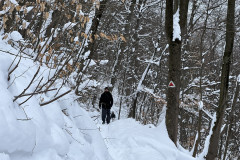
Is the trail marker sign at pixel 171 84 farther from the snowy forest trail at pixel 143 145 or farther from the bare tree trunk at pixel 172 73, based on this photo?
the snowy forest trail at pixel 143 145

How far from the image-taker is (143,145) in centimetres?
549

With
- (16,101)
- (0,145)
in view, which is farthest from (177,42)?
(0,145)

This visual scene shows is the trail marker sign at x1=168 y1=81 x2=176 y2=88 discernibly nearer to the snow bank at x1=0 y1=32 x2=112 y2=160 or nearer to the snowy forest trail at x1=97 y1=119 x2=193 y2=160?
the snowy forest trail at x1=97 y1=119 x2=193 y2=160

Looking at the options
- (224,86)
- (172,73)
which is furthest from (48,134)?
(224,86)

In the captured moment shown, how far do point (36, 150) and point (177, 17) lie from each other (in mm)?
5106

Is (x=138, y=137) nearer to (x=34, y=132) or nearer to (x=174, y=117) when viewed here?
(x=174, y=117)

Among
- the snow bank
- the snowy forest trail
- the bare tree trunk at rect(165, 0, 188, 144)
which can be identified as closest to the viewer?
the snow bank

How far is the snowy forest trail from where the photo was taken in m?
5.02

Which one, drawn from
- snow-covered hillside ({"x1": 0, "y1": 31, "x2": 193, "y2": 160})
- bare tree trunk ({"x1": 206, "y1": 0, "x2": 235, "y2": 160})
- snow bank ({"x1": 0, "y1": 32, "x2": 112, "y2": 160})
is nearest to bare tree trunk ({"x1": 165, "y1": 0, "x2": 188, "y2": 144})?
snow-covered hillside ({"x1": 0, "y1": 31, "x2": 193, "y2": 160})

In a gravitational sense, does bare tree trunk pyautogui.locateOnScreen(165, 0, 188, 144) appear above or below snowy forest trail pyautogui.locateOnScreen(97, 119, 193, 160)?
above

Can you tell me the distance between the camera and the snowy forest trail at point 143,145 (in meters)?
5.02

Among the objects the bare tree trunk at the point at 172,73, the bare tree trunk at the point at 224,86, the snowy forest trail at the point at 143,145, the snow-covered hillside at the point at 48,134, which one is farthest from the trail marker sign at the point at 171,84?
the bare tree trunk at the point at 224,86

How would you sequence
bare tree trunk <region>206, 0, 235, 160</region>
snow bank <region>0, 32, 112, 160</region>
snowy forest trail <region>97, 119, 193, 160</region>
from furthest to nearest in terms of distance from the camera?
bare tree trunk <region>206, 0, 235, 160</region>
snowy forest trail <region>97, 119, 193, 160</region>
snow bank <region>0, 32, 112, 160</region>

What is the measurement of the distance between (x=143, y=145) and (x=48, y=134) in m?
3.17
